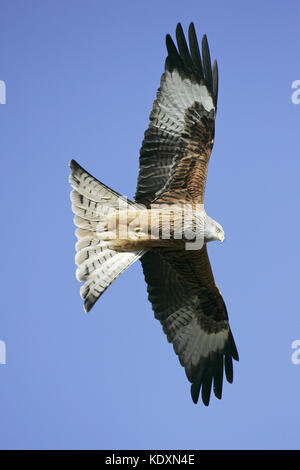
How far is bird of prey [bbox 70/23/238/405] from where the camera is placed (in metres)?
9.61

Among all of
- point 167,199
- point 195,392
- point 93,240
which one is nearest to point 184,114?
point 167,199

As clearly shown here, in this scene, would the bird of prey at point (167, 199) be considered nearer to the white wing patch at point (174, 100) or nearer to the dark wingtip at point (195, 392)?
the white wing patch at point (174, 100)

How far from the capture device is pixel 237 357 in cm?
1067

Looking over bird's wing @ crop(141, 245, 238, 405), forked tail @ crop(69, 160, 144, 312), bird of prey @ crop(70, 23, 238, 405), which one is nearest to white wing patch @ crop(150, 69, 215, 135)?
bird of prey @ crop(70, 23, 238, 405)

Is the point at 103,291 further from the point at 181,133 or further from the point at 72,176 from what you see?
the point at 181,133

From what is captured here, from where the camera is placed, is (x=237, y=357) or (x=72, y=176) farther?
(x=237, y=357)

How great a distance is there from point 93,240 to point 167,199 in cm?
103

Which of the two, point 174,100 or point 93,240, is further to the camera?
point 93,240

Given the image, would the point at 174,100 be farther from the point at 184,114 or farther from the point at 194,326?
the point at 194,326

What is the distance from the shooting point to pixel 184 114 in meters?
9.62

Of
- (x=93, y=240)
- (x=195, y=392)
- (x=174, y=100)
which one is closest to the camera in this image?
(x=174, y=100)

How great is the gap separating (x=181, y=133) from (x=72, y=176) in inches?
54.9
